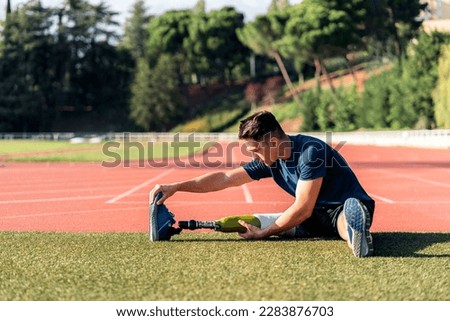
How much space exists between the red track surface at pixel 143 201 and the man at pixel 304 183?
1689 millimetres

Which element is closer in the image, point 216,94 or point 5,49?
point 5,49

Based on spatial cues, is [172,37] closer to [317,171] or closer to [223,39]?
[223,39]

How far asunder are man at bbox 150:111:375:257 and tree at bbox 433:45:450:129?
32.9 metres

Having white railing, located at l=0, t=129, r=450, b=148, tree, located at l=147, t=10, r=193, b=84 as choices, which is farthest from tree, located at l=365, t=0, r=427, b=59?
tree, located at l=147, t=10, r=193, b=84

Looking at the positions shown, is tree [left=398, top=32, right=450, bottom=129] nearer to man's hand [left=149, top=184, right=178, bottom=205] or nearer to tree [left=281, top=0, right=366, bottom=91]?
tree [left=281, top=0, right=366, bottom=91]

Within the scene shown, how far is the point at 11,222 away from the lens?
348 inches

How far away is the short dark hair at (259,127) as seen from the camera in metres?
5.55

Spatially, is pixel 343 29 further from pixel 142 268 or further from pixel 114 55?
pixel 142 268

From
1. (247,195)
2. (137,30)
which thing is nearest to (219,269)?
(247,195)

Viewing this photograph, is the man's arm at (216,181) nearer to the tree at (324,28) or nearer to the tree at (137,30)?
the tree at (324,28)

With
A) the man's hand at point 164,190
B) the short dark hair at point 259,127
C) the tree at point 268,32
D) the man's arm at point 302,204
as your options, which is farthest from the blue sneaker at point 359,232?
the tree at point 268,32

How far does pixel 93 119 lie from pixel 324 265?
75677mm
